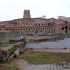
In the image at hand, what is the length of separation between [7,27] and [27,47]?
2203cm

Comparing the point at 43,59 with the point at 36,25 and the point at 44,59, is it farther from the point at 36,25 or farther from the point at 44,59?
the point at 36,25

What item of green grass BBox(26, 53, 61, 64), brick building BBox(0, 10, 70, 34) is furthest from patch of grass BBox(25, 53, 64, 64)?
brick building BBox(0, 10, 70, 34)

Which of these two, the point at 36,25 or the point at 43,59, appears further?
the point at 36,25

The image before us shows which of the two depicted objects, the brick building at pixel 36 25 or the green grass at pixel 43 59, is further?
the brick building at pixel 36 25

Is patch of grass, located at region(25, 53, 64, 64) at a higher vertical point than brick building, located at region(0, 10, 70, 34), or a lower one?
lower

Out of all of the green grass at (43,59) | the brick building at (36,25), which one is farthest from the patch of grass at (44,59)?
the brick building at (36,25)

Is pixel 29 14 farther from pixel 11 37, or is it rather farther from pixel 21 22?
pixel 11 37

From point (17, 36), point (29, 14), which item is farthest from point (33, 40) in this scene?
point (29, 14)

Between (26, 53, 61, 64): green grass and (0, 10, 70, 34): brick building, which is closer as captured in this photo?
(26, 53, 61, 64): green grass

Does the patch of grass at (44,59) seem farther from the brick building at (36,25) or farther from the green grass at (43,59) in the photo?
the brick building at (36,25)

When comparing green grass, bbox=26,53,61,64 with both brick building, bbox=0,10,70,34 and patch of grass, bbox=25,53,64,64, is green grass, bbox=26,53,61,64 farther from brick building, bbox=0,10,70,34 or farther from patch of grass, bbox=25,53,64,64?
brick building, bbox=0,10,70,34

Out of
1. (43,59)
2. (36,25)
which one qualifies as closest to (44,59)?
(43,59)

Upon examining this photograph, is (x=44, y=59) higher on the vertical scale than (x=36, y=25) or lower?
lower

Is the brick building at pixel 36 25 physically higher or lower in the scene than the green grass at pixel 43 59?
higher
